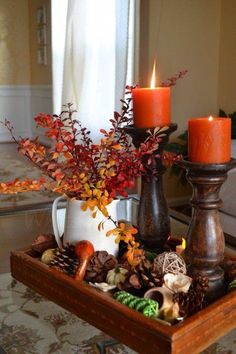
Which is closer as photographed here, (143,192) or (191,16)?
(143,192)

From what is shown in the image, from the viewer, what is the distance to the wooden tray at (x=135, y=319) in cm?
60

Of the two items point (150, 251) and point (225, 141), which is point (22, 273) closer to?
point (150, 251)

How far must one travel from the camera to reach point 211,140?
702 mm

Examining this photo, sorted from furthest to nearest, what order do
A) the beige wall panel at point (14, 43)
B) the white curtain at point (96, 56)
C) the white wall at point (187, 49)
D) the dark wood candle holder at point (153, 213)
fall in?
the beige wall panel at point (14, 43)
the white wall at point (187, 49)
the white curtain at point (96, 56)
the dark wood candle holder at point (153, 213)

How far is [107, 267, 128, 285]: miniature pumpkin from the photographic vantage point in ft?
2.48

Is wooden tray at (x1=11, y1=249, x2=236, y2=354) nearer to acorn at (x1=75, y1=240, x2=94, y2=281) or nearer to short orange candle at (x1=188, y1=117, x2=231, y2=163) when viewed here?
acorn at (x1=75, y1=240, x2=94, y2=281)

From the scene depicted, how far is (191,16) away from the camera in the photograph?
290 cm

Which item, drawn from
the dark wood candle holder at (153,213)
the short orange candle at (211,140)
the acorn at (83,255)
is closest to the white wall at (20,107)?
the dark wood candle holder at (153,213)

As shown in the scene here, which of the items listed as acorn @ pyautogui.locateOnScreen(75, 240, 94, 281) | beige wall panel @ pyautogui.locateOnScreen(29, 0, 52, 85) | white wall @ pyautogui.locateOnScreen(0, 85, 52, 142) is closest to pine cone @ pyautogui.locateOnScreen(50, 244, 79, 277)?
acorn @ pyautogui.locateOnScreen(75, 240, 94, 281)

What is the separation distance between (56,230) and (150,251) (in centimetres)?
19

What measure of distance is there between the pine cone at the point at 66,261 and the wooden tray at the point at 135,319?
0.02 metres

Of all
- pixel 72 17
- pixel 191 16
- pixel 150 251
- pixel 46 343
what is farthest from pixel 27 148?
pixel 191 16

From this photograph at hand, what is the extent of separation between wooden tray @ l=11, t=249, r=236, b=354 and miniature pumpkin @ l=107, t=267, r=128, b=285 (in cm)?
4

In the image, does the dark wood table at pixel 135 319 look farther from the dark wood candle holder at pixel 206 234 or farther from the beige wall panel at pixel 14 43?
the beige wall panel at pixel 14 43
